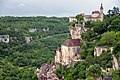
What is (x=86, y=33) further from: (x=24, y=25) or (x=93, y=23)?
(x=24, y=25)

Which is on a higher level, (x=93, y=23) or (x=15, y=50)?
(x=93, y=23)

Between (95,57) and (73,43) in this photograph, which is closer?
(95,57)

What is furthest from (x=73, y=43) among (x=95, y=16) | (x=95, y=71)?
(x=95, y=71)

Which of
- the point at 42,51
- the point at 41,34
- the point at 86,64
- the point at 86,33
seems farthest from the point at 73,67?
the point at 41,34

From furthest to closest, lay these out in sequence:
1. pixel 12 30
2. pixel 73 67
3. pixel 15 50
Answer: pixel 12 30
pixel 15 50
pixel 73 67

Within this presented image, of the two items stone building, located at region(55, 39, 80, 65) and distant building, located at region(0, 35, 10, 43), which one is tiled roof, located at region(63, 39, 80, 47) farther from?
distant building, located at region(0, 35, 10, 43)

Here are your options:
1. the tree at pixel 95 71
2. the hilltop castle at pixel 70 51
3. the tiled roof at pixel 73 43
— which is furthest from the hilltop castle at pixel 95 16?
the tree at pixel 95 71

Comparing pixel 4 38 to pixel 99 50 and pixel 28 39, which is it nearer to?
pixel 28 39

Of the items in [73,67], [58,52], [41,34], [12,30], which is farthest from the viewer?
[41,34]

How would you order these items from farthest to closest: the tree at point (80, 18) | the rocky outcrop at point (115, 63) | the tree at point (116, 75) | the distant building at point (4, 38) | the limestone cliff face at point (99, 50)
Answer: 1. the distant building at point (4, 38)
2. the tree at point (80, 18)
3. the limestone cliff face at point (99, 50)
4. the rocky outcrop at point (115, 63)
5. the tree at point (116, 75)

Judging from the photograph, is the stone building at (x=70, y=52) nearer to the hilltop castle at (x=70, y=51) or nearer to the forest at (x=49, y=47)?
the hilltop castle at (x=70, y=51)

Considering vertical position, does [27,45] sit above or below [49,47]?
above
